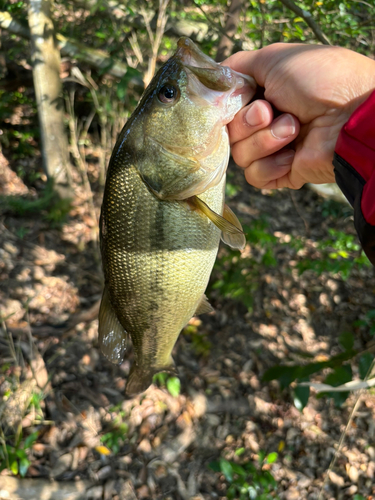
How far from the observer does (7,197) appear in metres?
4.81

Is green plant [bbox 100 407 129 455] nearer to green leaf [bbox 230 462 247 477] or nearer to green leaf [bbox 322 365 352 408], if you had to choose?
green leaf [bbox 230 462 247 477]

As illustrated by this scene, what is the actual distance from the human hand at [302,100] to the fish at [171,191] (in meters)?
0.17

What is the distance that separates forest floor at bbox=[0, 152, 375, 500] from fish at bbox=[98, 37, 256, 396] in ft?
5.53

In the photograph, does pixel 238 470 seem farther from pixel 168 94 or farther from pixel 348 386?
pixel 168 94

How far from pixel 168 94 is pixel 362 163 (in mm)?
844

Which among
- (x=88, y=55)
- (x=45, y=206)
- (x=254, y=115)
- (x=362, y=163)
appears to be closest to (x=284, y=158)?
(x=254, y=115)

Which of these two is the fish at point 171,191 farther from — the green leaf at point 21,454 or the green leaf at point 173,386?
the green leaf at point 173,386

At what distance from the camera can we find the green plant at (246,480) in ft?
9.87

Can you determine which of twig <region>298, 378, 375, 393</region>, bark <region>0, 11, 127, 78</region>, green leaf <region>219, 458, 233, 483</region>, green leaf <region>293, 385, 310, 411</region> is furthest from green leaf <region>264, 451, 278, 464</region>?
bark <region>0, 11, 127, 78</region>

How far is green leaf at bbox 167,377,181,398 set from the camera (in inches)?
139

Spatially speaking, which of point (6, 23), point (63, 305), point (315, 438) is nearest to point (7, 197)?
point (63, 305)

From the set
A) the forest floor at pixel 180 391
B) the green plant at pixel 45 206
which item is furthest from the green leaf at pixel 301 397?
the green plant at pixel 45 206

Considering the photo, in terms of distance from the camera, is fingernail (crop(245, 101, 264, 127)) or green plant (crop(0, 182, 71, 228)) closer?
fingernail (crop(245, 101, 264, 127))

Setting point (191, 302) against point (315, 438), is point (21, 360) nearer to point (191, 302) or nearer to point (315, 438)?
point (191, 302)
